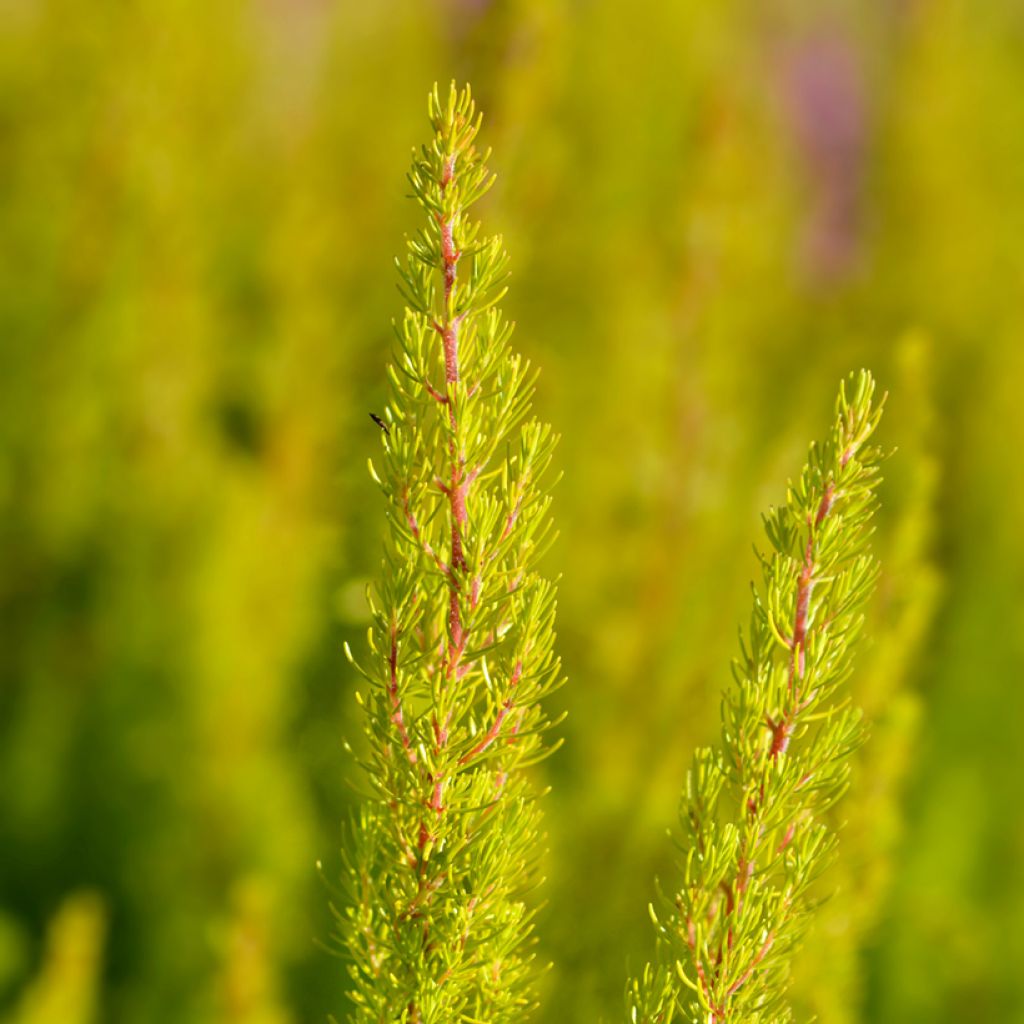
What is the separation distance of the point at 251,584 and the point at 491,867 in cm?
46

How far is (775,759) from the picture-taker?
7.4 inches

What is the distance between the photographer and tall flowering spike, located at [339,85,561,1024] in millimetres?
178

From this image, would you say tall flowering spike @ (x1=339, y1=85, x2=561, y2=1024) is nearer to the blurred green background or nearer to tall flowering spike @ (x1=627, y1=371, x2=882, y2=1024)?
tall flowering spike @ (x1=627, y1=371, x2=882, y2=1024)

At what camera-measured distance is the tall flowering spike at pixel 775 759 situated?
0.18 m

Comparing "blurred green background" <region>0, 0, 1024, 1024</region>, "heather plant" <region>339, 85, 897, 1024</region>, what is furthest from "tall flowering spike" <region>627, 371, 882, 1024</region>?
"blurred green background" <region>0, 0, 1024, 1024</region>

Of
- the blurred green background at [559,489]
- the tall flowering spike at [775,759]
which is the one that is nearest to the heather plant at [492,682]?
the tall flowering spike at [775,759]

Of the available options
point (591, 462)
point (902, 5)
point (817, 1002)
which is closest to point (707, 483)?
point (591, 462)

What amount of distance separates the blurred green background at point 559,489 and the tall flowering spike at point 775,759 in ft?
0.36

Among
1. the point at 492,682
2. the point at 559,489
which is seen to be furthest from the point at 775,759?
the point at 559,489

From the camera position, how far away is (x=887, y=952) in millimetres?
Answer: 577

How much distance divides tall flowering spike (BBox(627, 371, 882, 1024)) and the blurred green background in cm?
Answer: 11

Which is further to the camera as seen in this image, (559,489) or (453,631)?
(559,489)

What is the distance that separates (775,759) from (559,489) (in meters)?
0.48

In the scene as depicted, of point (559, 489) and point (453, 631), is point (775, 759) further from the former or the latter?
point (559, 489)
